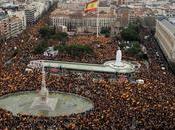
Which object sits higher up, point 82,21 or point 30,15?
point 30,15

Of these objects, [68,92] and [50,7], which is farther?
[50,7]

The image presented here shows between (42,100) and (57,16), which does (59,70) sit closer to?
(42,100)

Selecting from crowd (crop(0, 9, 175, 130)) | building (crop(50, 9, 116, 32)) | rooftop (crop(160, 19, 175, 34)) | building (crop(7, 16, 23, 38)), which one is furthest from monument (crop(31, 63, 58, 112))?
building (crop(50, 9, 116, 32))

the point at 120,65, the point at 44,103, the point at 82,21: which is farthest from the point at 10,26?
the point at 44,103

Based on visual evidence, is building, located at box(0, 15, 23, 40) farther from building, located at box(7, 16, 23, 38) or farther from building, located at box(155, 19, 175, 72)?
building, located at box(155, 19, 175, 72)

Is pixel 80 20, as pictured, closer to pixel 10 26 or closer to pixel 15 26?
pixel 15 26

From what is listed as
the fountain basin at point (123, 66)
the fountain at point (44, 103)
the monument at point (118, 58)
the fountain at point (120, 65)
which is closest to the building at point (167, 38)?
the fountain basin at point (123, 66)

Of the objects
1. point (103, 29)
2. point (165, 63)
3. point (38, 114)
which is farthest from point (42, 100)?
point (103, 29)
